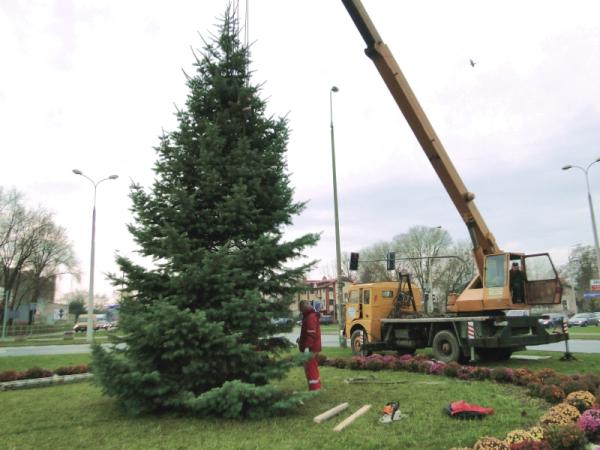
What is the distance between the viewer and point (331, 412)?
6.92 metres

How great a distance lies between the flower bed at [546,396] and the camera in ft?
15.9

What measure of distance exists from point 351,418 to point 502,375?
4.76 m


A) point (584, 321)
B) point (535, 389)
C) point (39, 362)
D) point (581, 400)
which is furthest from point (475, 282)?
point (584, 321)

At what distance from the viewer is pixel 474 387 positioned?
920 centimetres

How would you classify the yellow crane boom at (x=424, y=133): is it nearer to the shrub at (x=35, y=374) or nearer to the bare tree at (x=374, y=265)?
the shrub at (x=35, y=374)

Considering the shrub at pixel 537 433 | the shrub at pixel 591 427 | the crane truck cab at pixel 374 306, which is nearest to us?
the shrub at pixel 537 433

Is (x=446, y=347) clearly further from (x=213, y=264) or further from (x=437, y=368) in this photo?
(x=213, y=264)

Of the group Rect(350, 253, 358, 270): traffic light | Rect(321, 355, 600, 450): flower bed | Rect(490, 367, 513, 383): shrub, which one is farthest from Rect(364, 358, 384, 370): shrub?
Rect(350, 253, 358, 270): traffic light

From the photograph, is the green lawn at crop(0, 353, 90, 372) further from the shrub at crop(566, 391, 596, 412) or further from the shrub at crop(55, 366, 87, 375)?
the shrub at crop(566, 391, 596, 412)

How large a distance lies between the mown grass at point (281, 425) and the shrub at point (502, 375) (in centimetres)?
76

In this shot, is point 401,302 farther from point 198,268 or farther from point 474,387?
point 198,268

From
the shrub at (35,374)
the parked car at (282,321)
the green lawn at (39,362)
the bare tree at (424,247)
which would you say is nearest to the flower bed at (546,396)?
the parked car at (282,321)

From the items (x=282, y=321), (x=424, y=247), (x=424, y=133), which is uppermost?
(x=424, y=247)

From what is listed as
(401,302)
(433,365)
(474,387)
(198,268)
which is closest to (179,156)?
(198,268)
